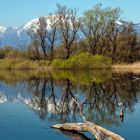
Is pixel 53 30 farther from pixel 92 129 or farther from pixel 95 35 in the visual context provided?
pixel 92 129

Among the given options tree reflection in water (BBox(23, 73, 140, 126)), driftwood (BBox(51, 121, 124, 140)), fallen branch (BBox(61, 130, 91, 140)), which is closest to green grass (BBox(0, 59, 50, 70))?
tree reflection in water (BBox(23, 73, 140, 126))

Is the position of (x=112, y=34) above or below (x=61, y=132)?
above

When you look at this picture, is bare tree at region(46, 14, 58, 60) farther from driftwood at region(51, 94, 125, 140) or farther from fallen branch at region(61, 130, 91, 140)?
fallen branch at region(61, 130, 91, 140)

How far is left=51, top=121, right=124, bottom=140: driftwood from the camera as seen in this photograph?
48.5ft

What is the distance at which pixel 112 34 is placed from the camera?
87750 millimetres

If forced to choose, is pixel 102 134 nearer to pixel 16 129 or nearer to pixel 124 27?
pixel 16 129

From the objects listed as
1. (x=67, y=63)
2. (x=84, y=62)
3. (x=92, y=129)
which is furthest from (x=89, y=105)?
(x=67, y=63)

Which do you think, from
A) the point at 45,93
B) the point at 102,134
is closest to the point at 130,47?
the point at 45,93

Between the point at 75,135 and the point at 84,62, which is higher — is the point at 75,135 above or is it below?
below

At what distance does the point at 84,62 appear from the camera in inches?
3307

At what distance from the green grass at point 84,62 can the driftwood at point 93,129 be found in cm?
6334

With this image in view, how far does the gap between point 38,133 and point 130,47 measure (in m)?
73.3

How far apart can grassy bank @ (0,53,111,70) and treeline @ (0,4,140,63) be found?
4.80 m

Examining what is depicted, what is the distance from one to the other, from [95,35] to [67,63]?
355 inches
